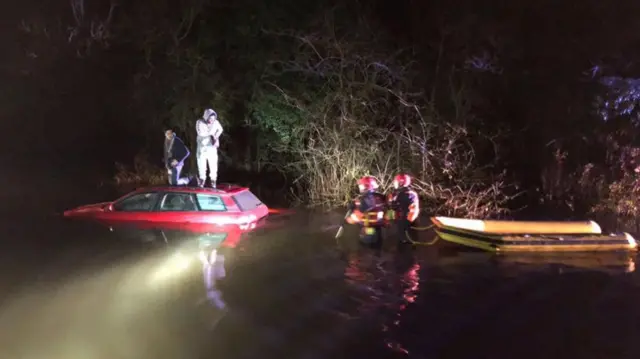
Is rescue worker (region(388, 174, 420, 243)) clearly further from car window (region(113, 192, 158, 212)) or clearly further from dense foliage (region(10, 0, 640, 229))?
car window (region(113, 192, 158, 212))

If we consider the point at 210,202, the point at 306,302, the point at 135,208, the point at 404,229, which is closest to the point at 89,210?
the point at 135,208

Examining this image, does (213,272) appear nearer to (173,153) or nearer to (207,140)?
(173,153)

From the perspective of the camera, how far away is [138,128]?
26859 mm

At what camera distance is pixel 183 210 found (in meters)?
12.4

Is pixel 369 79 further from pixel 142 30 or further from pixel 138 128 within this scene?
pixel 138 128

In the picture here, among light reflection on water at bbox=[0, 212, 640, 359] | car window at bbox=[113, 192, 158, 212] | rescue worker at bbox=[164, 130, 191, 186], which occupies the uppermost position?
rescue worker at bbox=[164, 130, 191, 186]

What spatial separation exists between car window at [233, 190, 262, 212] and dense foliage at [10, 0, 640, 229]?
13.1ft

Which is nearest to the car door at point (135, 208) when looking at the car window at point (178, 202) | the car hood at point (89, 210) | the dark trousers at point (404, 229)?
the car window at point (178, 202)

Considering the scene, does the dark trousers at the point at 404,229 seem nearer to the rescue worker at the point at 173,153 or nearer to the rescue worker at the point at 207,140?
the rescue worker at the point at 207,140

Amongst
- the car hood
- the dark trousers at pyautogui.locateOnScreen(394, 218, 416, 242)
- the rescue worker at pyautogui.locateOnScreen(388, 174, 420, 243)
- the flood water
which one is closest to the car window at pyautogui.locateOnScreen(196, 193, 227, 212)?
the flood water

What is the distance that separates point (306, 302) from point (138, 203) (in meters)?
5.64

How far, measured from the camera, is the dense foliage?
17.4m

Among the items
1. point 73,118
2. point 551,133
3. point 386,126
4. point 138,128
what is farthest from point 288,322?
point 73,118

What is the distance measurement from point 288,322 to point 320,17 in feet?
45.6
